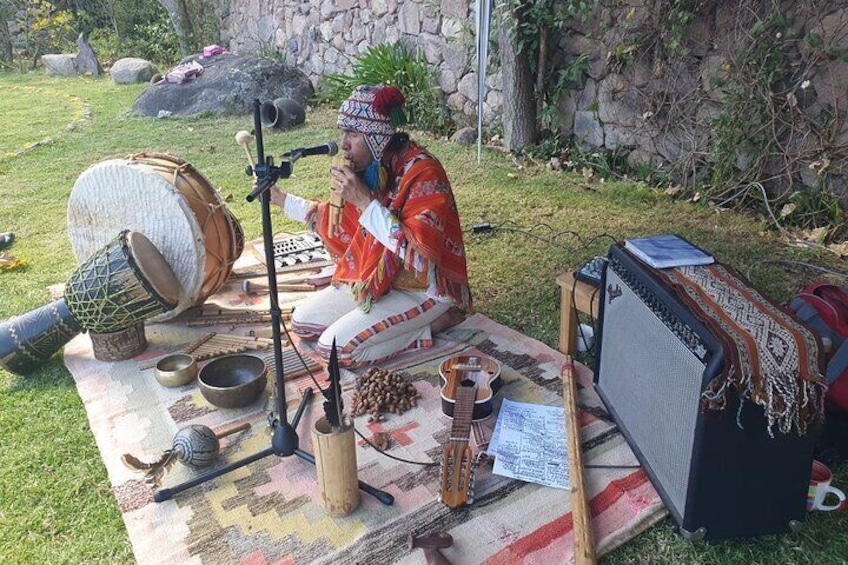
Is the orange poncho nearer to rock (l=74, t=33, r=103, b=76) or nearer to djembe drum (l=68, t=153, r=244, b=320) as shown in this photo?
djembe drum (l=68, t=153, r=244, b=320)

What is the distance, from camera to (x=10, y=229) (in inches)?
189

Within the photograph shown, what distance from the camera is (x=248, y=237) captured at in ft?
15.1

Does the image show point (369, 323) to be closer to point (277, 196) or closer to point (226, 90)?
point (277, 196)

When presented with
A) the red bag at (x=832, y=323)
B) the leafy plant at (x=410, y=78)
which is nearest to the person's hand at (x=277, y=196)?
the red bag at (x=832, y=323)

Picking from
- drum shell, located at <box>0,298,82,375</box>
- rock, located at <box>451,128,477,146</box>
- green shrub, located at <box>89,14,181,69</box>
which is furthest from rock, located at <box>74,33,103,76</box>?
drum shell, located at <box>0,298,82,375</box>

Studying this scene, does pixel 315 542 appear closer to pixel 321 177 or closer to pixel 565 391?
pixel 565 391

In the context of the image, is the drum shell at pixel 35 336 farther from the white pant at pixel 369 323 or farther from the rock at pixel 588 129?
the rock at pixel 588 129

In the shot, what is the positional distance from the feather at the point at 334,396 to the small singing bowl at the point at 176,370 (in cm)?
112

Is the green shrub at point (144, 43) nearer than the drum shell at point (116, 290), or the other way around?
the drum shell at point (116, 290)

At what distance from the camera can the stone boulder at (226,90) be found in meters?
8.62

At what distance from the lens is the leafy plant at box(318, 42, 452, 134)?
729 centimetres

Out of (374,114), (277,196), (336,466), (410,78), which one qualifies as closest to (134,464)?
(336,466)

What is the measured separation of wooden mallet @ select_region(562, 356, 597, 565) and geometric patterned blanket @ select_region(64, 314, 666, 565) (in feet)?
0.23

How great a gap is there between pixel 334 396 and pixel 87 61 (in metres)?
13.2
